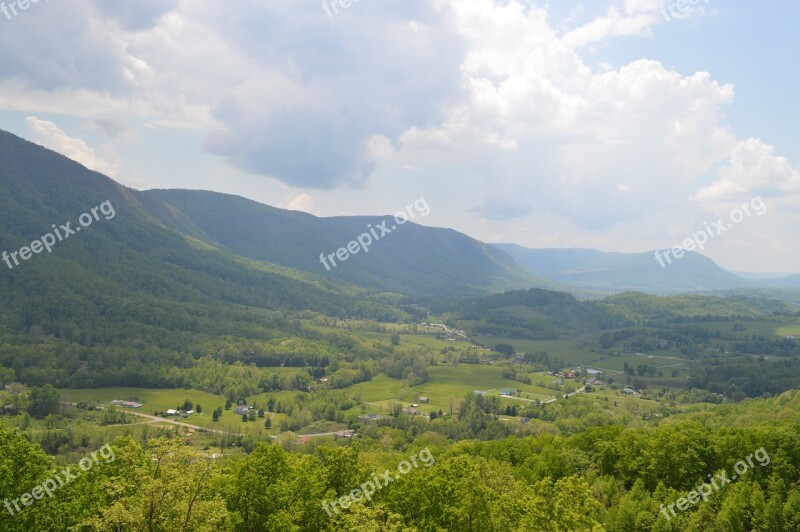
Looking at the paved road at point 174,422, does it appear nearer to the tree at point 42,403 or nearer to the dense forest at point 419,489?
the tree at point 42,403

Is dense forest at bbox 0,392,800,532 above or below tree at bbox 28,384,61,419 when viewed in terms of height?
above

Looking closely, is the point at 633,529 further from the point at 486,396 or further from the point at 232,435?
the point at 486,396

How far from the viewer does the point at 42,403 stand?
145 meters

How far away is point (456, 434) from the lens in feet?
469

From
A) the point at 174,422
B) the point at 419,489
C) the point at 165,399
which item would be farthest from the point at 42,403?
the point at 419,489

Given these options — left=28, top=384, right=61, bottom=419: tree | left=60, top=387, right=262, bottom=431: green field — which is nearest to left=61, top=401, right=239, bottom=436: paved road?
left=60, top=387, right=262, bottom=431: green field

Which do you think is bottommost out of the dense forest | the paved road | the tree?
the paved road

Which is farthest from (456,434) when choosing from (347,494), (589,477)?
(347,494)

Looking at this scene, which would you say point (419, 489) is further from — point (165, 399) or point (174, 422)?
point (165, 399)

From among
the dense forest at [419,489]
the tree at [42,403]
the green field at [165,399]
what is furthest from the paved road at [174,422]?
the dense forest at [419,489]

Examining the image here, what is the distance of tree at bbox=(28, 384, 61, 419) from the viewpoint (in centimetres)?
14238

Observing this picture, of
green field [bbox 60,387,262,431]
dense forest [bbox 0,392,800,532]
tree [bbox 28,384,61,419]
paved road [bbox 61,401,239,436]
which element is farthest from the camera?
green field [bbox 60,387,262,431]

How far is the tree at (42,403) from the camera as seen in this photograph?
14238 centimetres

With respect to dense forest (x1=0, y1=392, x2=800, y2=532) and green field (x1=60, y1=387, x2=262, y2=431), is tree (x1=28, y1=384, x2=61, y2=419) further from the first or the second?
dense forest (x1=0, y1=392, x2=800, y2=532)
